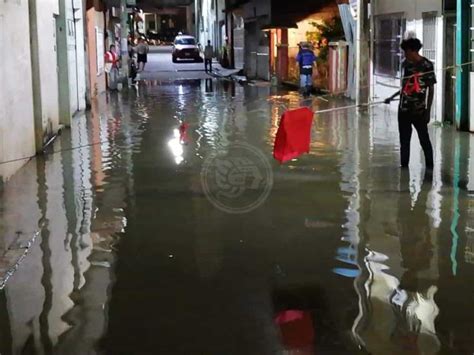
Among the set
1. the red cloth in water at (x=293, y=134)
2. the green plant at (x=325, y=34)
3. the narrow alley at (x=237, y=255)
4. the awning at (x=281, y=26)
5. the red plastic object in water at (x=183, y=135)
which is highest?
the awning at (x=281, y=26)

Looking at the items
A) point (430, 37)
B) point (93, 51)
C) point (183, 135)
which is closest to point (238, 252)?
point (183, 135)

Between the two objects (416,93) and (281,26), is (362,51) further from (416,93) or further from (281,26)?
(416,93)

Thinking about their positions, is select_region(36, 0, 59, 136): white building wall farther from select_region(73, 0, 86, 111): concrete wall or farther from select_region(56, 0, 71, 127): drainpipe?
select_region(73, 0, 86, 111): concrete wall

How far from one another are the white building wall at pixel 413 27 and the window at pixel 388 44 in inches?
5.9

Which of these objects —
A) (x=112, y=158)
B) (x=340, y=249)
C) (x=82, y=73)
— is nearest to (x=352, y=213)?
(x=340, y=249)

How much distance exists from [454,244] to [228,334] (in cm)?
284

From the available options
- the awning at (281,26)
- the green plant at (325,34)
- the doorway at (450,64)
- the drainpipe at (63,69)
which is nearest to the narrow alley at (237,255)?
the doorway at (450,64)

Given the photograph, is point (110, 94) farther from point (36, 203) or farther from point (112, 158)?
point (36, 203)

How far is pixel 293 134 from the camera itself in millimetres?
9805

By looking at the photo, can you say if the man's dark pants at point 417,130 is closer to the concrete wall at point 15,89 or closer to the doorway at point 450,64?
the concrete wall at point 15,89

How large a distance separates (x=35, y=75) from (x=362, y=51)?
10754 millimetres

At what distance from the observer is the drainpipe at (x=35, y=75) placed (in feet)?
41.3

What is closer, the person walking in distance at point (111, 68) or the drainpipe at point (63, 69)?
the drainpipe at point (63, 69)

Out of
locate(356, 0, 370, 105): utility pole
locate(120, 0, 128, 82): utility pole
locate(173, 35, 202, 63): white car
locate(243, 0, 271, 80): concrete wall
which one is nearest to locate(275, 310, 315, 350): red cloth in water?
locate(356, 0, 370, 105): utility pole
